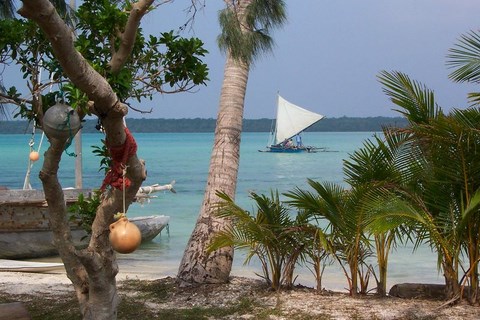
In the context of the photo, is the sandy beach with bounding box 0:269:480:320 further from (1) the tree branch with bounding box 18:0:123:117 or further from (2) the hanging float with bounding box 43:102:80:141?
(1) the tree branch with bounding box 18:0:123:117

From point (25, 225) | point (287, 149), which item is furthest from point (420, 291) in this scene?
point (287, 149)

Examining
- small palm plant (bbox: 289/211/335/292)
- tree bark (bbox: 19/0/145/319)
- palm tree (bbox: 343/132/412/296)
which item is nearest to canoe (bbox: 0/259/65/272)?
small palm plant (bbox: 289/211/335/292)

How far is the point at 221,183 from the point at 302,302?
1763 millimetres

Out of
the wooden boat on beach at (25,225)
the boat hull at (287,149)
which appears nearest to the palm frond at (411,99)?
the wooden boat on beach at (25,225)

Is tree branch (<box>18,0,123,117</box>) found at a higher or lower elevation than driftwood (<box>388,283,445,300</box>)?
higher

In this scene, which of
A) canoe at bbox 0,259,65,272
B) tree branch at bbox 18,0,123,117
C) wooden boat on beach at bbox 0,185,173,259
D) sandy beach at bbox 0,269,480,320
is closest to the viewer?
tree branch at bbox 18,0,123,117

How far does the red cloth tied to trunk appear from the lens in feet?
16.1

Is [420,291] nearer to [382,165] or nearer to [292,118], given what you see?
[382,165]

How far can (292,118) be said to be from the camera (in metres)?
61.1

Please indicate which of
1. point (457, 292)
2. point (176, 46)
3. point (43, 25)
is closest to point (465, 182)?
point (457, 292)

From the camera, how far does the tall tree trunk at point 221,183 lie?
8.51 metres

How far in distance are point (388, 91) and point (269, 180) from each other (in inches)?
1443

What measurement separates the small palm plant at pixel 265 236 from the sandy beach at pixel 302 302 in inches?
10.6

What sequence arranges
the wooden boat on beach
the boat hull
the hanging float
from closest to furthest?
the hanging float → the wooden boat on beach → the boat hull
